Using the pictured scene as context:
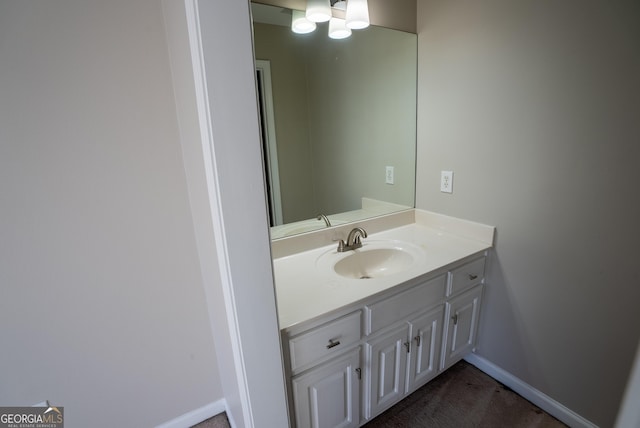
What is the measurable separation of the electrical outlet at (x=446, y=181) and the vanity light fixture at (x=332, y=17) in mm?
Answer: 889

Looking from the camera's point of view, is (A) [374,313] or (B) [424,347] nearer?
(A) [374,313]

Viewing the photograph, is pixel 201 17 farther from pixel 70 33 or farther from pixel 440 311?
pixel 440 311

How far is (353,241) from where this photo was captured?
1.60 m

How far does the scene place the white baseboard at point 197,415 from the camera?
4.91 ft

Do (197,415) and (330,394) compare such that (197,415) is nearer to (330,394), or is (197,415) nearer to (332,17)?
(330,394)

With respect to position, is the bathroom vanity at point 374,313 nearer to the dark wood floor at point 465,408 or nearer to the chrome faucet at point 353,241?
the chrome faucet at point 353,241

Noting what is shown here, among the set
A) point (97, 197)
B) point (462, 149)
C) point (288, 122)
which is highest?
point (288, 122)

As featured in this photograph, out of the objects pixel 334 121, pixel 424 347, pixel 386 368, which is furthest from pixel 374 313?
pixel 334 121

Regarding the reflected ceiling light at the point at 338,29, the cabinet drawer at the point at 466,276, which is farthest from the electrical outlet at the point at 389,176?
the reflected ceiling light at the point at 338,29

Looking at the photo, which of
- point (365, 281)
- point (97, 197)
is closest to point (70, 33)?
point (97, 197)

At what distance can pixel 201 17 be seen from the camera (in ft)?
1.95

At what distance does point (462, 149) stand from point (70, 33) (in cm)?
172

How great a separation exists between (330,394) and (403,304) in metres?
0.46

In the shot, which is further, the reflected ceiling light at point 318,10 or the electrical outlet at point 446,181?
the electrical outlet at point 446,181
